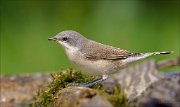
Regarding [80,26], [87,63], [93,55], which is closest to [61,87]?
[87,63]

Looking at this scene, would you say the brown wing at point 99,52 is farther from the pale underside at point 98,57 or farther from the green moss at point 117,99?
the green moss at point 117,99

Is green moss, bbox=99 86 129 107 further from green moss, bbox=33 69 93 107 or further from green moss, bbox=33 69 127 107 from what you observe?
green moss, bbox=33 69 93 107

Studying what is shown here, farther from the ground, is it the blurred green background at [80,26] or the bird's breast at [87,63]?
the blurred green background at [80,26]

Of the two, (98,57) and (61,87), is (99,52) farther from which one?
(61,87)

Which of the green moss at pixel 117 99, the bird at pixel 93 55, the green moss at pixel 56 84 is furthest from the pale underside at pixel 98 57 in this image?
the green moss at pixel 117 99

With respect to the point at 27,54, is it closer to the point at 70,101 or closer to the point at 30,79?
the point at 30,79

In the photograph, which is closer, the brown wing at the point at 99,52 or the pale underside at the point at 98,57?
the pale underside at the point at 98,57
